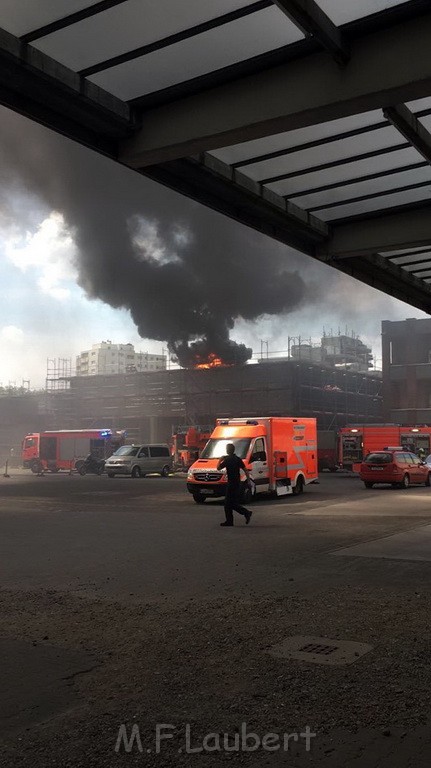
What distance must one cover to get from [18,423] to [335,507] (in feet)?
203

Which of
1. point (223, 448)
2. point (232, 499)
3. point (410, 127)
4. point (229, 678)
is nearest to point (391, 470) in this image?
point (223, 448)

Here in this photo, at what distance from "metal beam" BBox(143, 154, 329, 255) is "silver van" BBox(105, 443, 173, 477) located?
26283 mm

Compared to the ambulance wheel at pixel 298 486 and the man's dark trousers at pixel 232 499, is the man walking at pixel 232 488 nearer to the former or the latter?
the man's dark trousers at pixel 232 499

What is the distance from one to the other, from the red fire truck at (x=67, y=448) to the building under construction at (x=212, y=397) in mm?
13021

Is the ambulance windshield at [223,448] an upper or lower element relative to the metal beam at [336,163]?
lower

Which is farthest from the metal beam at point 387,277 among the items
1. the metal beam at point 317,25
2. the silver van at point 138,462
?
the silver van at point 138,462

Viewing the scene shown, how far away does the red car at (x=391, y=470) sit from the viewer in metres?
26.4

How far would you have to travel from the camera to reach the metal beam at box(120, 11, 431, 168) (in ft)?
21.6

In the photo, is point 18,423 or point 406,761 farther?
point 18,423

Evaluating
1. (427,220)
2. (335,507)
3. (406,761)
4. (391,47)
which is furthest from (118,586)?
(335,507)

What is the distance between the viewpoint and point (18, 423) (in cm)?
7500

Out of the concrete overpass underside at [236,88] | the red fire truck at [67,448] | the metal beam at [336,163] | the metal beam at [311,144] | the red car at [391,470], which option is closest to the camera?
the concrete overpass underside at [236,88]

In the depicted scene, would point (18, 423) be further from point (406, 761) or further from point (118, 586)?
point (406, 761)

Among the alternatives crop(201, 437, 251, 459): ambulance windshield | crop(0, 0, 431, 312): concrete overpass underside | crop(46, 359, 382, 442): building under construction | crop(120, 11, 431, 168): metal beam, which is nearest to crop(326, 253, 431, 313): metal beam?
crop(0, 0, 431, 312): concrete overpass underside
